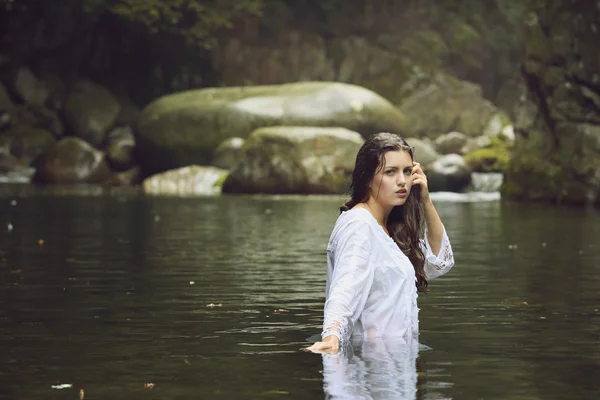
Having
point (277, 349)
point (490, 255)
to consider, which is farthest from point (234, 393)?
point (490, 255)

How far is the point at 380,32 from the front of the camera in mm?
65250

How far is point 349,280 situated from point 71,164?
44644mm

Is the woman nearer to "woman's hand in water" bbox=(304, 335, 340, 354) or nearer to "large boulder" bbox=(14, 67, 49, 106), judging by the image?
"woman's hand in water" bbox=(304, 335, 340, 354)

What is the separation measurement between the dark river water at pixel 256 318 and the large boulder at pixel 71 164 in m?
26.4

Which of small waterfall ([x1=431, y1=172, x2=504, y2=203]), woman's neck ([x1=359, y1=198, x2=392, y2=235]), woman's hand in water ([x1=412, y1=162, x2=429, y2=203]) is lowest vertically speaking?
small waterfall ([x1=431, y1=172, x2=504, y2=203])

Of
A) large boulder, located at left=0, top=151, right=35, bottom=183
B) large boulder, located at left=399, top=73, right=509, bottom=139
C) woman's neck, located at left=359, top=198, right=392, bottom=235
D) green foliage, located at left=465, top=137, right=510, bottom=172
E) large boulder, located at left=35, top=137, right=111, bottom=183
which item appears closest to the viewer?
woman's neck, located at left=359, top=198, right=392, bottom=235

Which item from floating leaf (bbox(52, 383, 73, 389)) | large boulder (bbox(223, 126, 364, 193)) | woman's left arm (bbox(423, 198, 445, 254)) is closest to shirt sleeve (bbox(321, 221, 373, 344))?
woman's left arm (bbox(423, 198, 445, 254))

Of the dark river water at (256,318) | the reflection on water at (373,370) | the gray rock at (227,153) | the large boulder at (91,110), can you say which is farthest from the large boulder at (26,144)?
the reflection on water at (373,370)

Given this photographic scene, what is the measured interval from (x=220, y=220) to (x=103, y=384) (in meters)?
19.5

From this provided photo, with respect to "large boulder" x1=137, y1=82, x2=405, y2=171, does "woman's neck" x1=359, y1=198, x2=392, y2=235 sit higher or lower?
lower

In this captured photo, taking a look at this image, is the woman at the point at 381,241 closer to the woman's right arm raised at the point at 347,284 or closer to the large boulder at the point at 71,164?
the woman's right arm raised at the point at 347,284

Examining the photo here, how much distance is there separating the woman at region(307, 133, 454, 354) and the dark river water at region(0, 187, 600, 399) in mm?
225

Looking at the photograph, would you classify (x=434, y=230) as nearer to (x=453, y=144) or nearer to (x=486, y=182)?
(x=486, y=182)

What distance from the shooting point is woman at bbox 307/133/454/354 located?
7.84m
